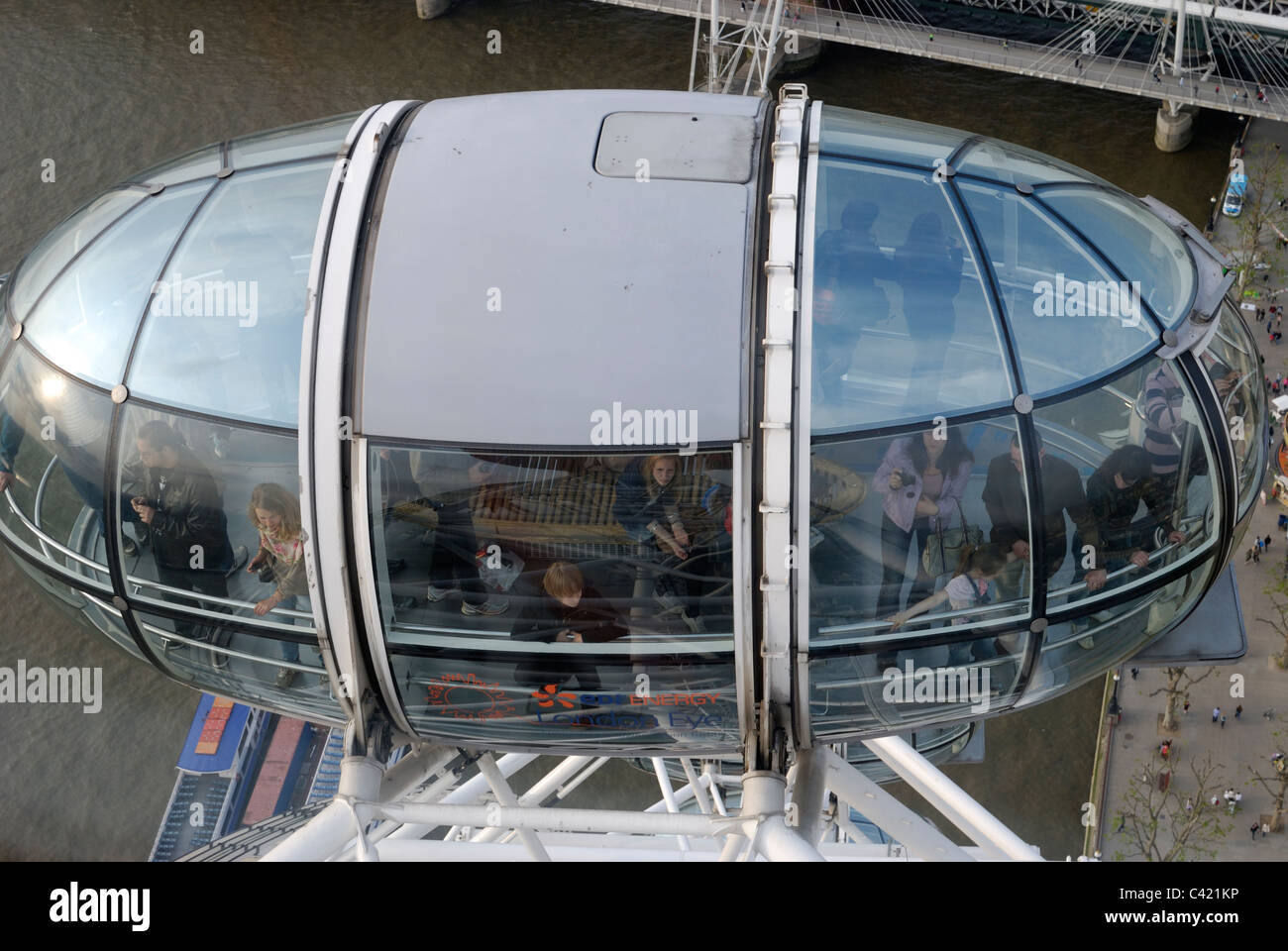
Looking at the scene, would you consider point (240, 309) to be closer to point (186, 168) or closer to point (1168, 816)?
point (186, 168)

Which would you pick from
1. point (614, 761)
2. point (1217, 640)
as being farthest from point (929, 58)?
point (1217, 640)

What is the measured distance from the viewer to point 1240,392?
1243cm

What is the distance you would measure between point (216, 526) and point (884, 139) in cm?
603

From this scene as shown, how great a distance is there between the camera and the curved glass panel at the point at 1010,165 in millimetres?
12125

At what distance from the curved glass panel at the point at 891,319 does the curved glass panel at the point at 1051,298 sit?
267mm

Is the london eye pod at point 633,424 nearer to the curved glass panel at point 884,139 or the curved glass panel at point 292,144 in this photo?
the curved glass panel at point 884,139

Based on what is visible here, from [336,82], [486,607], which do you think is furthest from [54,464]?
[336,82]

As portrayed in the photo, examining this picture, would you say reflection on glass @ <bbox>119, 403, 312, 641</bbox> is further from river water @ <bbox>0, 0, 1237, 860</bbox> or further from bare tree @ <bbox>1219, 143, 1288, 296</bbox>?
bare tree @ <bbox>1219, 143, 1288, 296</bbox>

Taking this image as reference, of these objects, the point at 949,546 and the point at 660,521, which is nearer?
the point at 660,521

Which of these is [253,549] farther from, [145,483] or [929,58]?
[929,58]

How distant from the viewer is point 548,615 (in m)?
11.2

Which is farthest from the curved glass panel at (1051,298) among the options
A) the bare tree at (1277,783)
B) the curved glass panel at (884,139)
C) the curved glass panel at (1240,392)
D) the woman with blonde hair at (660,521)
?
the bare tree at (1277,783)

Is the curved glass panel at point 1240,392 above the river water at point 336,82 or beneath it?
beneath

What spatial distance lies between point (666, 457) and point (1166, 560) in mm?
4285
